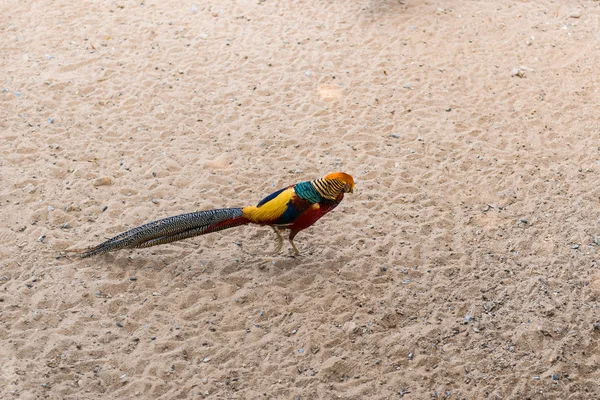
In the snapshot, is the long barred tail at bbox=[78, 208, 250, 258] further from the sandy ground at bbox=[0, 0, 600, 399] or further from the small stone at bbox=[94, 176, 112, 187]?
the small stone at bbox=[94, 176, 112, 187]

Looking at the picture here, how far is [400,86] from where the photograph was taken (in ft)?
22.7

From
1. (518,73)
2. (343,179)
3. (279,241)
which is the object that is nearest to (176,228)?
(279,241)

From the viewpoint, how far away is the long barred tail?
4402 millimetres

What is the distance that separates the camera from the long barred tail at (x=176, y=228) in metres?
4.40

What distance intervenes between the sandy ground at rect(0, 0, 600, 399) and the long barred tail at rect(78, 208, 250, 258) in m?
0.30

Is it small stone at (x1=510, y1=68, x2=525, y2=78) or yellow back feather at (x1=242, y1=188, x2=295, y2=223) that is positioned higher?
yellow back feather at (x1=242, y1=188, x2=295, y2=223)

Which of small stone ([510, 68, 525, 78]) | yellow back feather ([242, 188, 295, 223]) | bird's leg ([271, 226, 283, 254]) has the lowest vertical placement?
small stone ([510, 68, 525, 78])

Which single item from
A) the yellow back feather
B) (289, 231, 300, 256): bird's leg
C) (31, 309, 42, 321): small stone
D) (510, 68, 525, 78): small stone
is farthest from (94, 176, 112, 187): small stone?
(510, 68, 525, 78): small stone

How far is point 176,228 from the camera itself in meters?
4.40

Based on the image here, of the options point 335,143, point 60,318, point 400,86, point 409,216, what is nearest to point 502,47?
point 400,86

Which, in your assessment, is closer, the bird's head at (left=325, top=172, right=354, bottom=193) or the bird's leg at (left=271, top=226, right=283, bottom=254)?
the bird's head at (left=325, top=172, right=354, bottom=193)

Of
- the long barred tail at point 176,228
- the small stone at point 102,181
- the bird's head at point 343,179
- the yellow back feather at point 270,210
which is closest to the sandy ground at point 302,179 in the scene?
the small stone at point 102,181

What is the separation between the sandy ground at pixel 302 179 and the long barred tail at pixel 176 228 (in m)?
0.30

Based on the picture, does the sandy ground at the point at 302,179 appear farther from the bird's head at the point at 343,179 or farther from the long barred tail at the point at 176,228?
the bird's head at the point at 343,179
